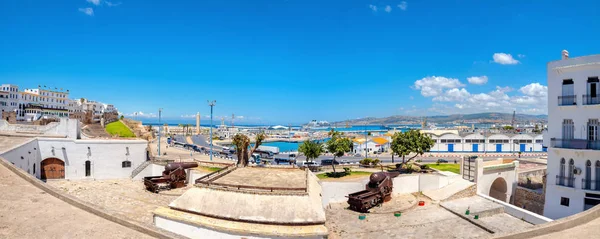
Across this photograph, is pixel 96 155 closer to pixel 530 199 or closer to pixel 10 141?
pixel 10 141

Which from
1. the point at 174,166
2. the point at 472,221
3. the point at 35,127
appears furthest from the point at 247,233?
the point at 35,127

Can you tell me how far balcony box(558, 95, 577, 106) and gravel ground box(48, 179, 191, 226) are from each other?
892 inches

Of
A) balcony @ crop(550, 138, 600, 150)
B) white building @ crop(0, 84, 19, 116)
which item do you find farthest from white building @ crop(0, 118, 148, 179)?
white building @ crop(0, 84, 19, 116)

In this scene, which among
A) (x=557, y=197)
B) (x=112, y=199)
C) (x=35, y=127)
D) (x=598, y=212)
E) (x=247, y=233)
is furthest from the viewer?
(x=35, y=127)

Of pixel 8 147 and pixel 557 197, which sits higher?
pixel 8 147

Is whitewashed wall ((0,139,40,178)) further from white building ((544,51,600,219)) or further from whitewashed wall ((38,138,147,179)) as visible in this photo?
white building ((544,51,600,219))

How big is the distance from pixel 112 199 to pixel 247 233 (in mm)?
12713

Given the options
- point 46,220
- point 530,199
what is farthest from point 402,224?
point 46,220

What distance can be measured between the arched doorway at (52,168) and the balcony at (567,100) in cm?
3306

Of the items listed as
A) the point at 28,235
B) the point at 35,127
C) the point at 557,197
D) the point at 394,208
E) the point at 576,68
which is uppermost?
the point at 576,68

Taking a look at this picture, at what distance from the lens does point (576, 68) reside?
16.8 m

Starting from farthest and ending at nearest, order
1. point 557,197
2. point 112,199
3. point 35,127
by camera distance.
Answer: point 35,127
point 112,199
point 557,197

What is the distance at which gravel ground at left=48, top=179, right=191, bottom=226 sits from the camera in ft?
60.8

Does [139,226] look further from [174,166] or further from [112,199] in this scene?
[174,166]
